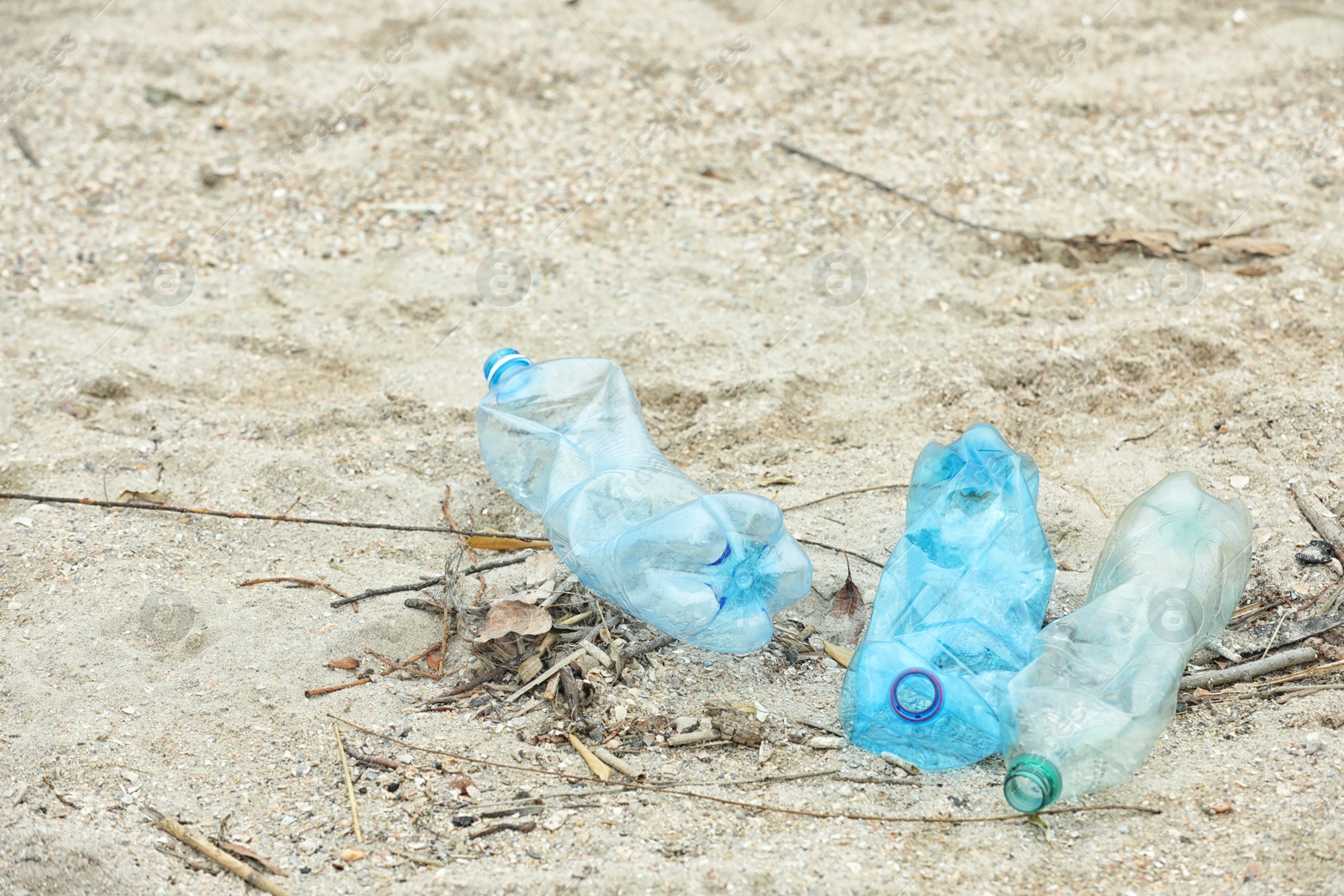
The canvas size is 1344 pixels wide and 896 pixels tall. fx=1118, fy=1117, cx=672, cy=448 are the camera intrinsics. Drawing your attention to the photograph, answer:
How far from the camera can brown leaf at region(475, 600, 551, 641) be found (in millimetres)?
2088

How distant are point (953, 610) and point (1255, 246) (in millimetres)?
2024

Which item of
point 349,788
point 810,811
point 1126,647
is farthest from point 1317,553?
point 349,788

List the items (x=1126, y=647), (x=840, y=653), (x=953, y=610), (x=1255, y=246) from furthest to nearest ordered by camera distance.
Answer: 1. (x=1255, y=246)
2. (x=840, y=653)
3. (x=953, y=610)
4. (x=1126, y=647)

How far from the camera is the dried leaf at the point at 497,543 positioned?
8.03 feet

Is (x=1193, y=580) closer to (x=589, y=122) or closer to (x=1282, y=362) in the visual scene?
(x=1282, y=362)

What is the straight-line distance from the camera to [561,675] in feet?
6.65

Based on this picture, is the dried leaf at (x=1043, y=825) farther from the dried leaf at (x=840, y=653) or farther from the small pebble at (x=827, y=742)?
the dried leaf at (x=840, y=653)

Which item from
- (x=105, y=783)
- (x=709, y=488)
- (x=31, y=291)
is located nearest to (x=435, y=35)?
(x=31, y=291)

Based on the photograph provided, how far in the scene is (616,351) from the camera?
3117 millimetres

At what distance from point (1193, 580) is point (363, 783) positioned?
4.97ft

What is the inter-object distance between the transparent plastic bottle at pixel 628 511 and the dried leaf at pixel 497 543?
10cm

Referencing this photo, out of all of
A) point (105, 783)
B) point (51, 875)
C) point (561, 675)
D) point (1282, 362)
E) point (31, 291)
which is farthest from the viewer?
point (31, 291)

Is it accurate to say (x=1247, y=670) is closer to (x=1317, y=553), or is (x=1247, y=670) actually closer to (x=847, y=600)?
(x=1317, y=553)

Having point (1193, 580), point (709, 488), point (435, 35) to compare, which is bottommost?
point (709, 488)
